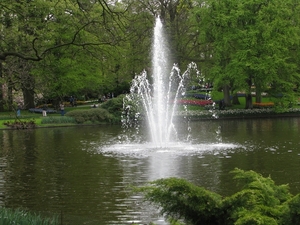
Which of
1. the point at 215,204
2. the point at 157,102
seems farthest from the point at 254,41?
the point at 215,204

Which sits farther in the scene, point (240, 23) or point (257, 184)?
point (240, 23)

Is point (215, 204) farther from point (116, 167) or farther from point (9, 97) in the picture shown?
point (116, 167)

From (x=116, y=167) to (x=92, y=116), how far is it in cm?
2042

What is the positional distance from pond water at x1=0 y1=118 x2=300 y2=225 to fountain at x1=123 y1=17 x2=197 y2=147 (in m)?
1.58

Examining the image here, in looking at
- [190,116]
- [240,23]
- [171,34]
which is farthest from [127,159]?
[171,34]

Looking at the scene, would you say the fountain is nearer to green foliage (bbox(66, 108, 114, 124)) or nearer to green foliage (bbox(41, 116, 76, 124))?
green foliage (bbox(66, 108, 114, 124))

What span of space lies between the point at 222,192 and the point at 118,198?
2.65m

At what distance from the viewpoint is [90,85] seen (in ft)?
150

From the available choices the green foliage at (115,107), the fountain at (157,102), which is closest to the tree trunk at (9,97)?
the fountain at (157,102)

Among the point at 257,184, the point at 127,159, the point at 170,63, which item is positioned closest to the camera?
the point at 257,184

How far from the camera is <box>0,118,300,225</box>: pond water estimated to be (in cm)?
1117

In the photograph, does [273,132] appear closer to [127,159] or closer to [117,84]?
[127,159]

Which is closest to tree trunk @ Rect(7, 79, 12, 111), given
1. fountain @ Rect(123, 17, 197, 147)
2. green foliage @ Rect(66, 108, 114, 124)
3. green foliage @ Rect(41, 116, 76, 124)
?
fountain @ Rect(123, 17, 197, 147)

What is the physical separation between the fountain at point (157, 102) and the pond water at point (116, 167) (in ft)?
5.19
